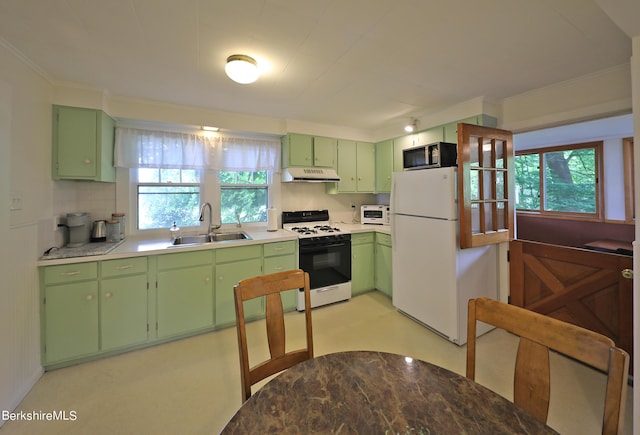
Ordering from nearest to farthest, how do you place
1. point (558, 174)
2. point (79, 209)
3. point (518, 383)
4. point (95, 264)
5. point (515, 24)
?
point (518, 383) < point (515, 24) < point (95, 264) < point (79, 209) < point (558, 174)

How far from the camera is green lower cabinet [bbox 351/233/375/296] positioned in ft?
11.5

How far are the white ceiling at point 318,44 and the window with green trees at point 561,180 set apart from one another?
300cm

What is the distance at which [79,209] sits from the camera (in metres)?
2.65

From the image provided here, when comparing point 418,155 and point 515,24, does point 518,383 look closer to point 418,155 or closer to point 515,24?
point 515,24

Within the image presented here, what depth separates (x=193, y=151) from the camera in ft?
10.2

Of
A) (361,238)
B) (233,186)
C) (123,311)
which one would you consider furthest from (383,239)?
(123,311)

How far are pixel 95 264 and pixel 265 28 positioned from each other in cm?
226

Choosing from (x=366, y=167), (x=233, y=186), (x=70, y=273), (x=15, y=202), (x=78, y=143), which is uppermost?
(x=366, y=167)

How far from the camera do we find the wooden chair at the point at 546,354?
73 cm

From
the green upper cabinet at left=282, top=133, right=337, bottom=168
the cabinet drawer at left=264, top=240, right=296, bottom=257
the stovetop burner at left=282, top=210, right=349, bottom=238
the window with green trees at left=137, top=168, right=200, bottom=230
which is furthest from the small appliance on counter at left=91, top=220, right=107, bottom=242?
the green upper cabinet at left=282, top=133, right=337, bottom=168

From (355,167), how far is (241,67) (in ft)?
7.79

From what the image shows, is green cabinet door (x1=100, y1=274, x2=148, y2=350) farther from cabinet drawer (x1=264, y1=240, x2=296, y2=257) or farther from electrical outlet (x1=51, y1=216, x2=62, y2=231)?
cabinet drawer (x1=264, y1=240, x2=296, y2=257)

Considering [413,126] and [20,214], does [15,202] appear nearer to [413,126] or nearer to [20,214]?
[20,214]

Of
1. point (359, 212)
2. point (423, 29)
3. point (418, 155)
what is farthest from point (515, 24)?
point (359, 212)
